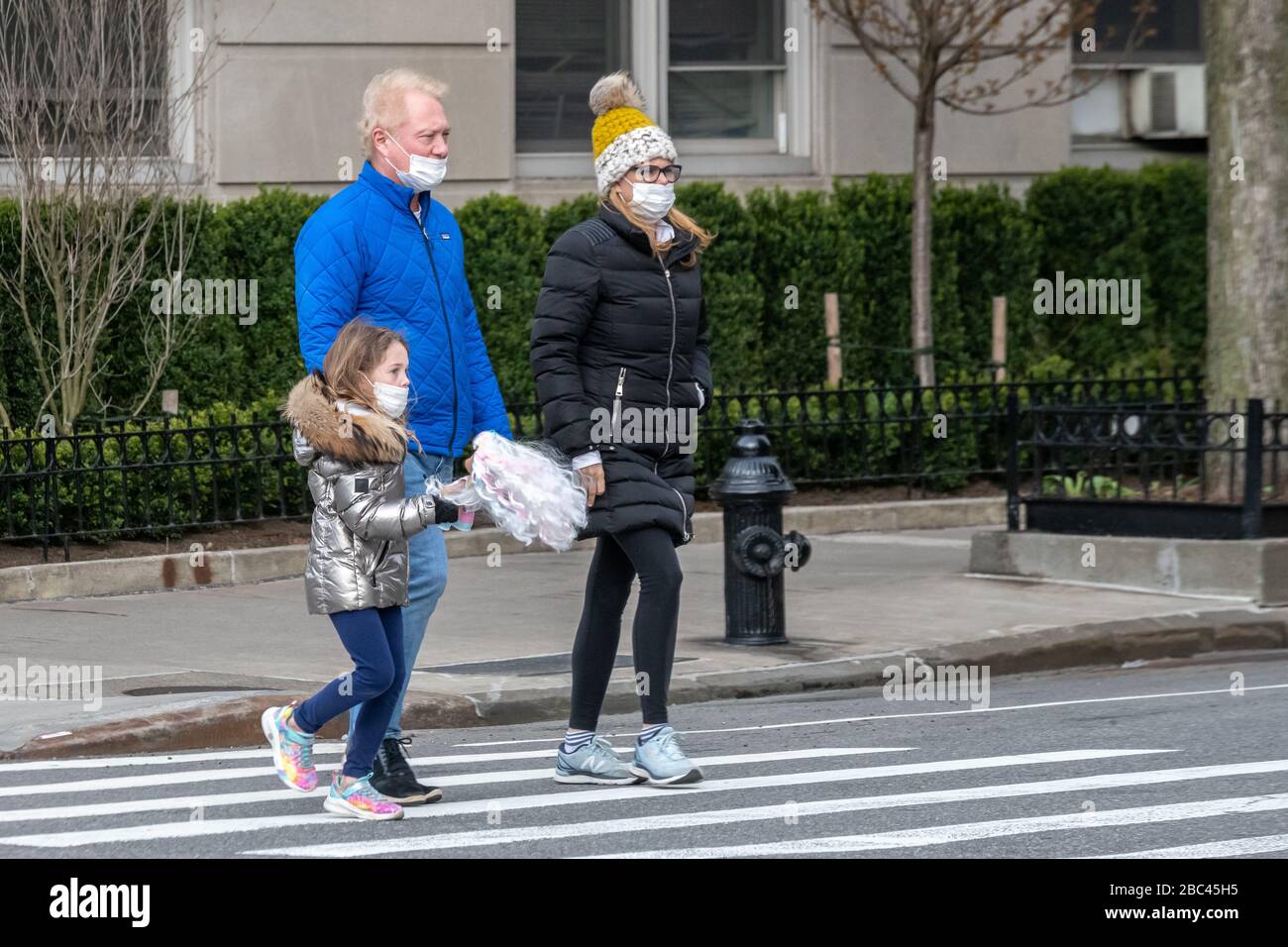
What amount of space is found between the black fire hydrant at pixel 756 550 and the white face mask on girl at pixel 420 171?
369 cm

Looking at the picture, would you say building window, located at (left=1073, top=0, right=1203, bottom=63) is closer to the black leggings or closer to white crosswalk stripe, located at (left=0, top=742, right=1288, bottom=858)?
white crosswalk stripe, located at (left=0, top=742, right=1288, bottom=858)

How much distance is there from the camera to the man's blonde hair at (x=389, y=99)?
6617 millimetres

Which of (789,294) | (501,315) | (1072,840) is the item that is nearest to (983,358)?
(789,294)

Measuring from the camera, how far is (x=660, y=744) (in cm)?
685

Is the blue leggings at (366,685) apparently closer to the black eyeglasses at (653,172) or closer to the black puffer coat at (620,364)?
the black puffer coat at (620,364)

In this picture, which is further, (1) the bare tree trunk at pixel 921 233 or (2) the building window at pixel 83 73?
(1) the bare tree trunk at pixel 921 233

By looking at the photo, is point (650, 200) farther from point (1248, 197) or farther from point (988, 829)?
point (1248, 197)

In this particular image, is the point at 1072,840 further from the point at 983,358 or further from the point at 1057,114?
the point at 1057,114

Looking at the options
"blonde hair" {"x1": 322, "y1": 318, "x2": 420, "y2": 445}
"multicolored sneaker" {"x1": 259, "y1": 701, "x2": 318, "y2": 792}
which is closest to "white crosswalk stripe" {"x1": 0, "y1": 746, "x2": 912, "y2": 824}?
"multicolored sneaker" {"x1": 259, "y1": 701, "x2": 318, "y2": 792}

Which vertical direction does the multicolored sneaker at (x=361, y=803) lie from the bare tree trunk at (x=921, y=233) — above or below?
below

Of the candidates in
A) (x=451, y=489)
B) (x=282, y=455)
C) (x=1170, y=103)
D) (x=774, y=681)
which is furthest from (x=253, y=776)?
(x=1170, y=103)

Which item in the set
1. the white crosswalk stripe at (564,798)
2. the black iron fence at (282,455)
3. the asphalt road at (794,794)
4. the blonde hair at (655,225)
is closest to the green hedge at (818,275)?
the black iron fence at (282,455)

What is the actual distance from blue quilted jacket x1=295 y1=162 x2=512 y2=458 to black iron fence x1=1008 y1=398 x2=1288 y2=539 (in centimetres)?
577

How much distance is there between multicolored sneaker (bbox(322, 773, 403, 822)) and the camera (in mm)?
6316
